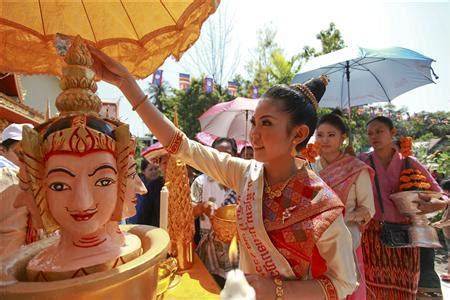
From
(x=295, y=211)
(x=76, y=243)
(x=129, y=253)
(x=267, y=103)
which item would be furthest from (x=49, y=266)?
(x=267, y=103)

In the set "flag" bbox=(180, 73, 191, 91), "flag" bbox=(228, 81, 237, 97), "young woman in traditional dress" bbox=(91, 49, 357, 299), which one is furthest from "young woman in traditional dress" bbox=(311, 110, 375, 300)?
"flag" bbox=(180, 73, 191, 91)

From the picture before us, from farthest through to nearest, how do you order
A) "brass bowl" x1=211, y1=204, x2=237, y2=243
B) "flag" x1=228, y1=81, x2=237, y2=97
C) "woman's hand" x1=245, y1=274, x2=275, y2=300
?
"flag" x1=228, y1=81, x2=237, y2=97, "brass bowl" x1=211, y1=204, x2=237, y2=243, "woman's hand" x1=245, y1=274, x2=275, y2=300

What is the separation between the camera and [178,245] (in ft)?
5.57

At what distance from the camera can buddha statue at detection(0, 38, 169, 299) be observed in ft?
2.63

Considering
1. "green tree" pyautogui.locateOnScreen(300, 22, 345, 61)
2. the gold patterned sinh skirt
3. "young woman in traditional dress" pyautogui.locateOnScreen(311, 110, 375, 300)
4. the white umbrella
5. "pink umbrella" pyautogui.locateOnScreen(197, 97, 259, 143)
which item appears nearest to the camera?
"young woman in traditional dress" pyautogui.locateOnScreen(311, 110, 375, 300)

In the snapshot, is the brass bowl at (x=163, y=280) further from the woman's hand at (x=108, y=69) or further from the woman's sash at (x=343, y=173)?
the woman's sash at (x=343, y=173)

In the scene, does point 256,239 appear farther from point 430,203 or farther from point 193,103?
point 193,103

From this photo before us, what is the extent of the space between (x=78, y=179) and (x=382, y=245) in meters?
2.70

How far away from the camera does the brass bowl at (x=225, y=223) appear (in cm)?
166

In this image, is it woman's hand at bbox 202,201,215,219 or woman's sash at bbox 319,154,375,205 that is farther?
woman's sash at bbox 319,154,375,205

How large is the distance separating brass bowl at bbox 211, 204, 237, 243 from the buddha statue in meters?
0.75

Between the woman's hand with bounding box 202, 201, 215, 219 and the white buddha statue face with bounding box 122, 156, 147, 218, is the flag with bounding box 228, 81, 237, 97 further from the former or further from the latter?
the white buddha statue face with bounding box 122, 156, 147, 218

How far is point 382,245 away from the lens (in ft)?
8.79

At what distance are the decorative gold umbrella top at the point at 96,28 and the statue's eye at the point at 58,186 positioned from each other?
732 mm
